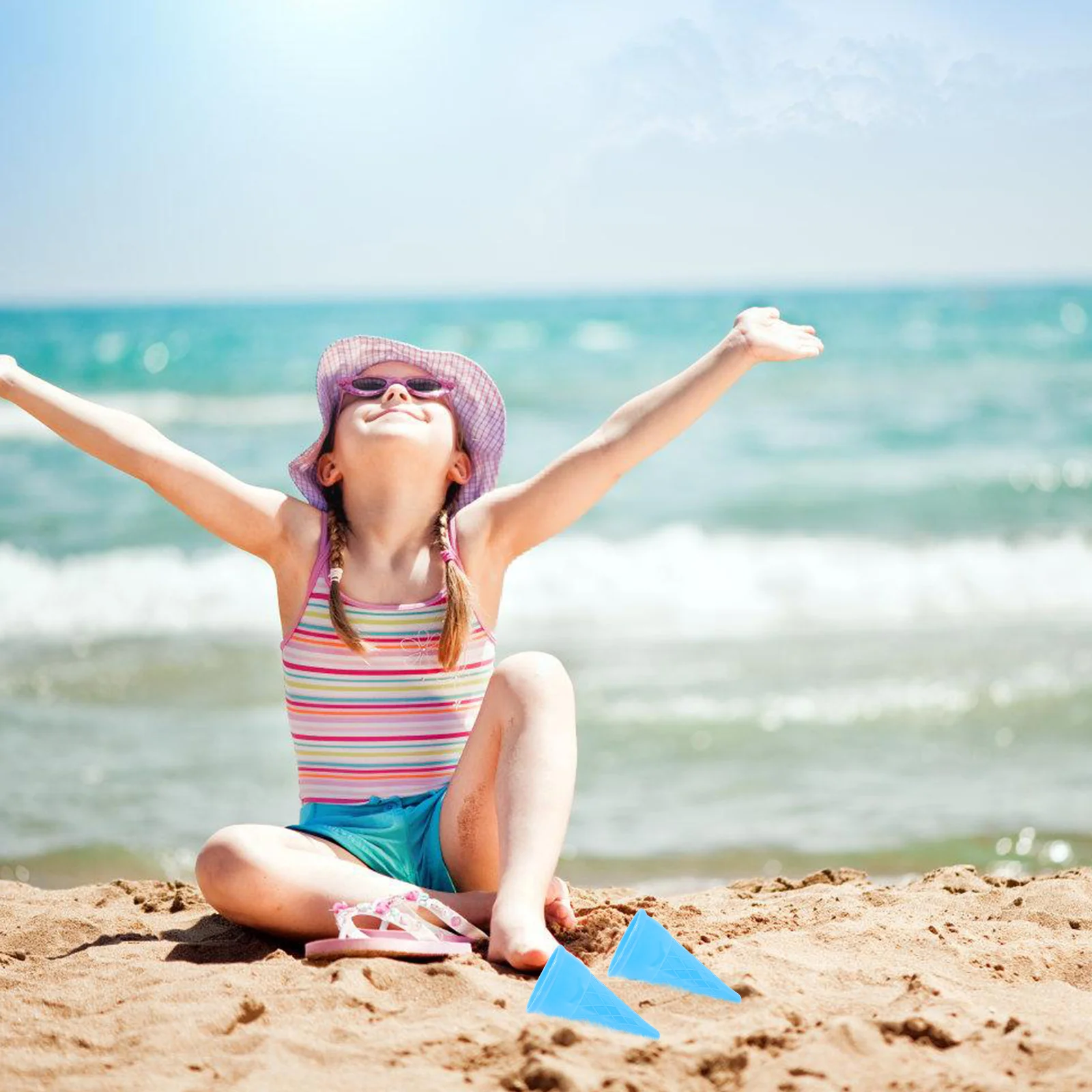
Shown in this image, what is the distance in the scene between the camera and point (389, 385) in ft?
11.3

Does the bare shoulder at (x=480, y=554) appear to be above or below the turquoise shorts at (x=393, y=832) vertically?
above

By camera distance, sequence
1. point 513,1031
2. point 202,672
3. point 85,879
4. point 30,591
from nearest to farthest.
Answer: point 513,1031 < point 85,879 < point 202,672 < point 30,591

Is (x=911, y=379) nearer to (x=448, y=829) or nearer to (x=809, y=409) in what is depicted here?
(x=809, y=409)

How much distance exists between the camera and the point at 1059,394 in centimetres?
1691

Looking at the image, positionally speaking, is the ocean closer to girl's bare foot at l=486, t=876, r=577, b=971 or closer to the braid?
the braid

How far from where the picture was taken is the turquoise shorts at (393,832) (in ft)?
10.0

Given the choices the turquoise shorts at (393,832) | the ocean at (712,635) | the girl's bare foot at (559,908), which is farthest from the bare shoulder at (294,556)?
the ocean at (712,635)

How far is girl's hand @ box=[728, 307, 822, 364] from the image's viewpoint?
3270 mm

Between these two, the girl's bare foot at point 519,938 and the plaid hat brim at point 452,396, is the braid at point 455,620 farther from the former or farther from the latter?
the girl's bare foot at point 519,938

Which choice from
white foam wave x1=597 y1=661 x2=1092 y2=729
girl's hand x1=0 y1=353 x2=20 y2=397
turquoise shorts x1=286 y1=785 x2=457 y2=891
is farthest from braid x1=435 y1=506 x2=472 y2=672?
white foam wave x1=597 y1=661 x2=1092 y2=729

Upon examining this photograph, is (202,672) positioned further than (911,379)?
No

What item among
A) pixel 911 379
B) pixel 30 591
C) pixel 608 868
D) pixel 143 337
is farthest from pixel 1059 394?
pixel 143 337

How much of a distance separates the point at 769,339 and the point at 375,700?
126 centimetres

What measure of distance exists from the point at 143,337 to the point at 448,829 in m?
26.2
